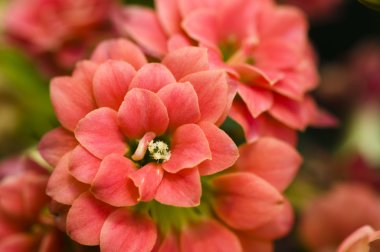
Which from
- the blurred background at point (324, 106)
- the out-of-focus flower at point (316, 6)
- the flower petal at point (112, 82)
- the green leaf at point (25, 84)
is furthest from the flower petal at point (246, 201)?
the out-of-focus flower at point (316, 6)

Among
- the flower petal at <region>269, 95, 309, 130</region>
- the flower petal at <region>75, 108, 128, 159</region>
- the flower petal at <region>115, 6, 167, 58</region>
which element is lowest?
the flower petal at <region>269, 95, 309, 130</region>

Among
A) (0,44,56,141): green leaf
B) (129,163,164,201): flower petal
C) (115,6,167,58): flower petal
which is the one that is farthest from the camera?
(0,44,56,141): green leaf

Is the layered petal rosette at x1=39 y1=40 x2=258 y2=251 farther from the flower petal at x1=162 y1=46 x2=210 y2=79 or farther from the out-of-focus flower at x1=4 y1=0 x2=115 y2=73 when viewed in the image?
the out-of-focus flower at x1=4 y1=0 x2=115 y2=73

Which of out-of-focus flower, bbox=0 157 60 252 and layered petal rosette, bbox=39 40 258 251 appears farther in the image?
out-of-focus flower, bbox=0 157 60 252

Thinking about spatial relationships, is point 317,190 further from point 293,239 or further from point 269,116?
point 269,116

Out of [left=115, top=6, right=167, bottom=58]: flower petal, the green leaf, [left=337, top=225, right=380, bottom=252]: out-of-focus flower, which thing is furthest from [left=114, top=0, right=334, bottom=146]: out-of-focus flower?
the green leaf

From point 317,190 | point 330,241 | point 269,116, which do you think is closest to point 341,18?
point 317,190
